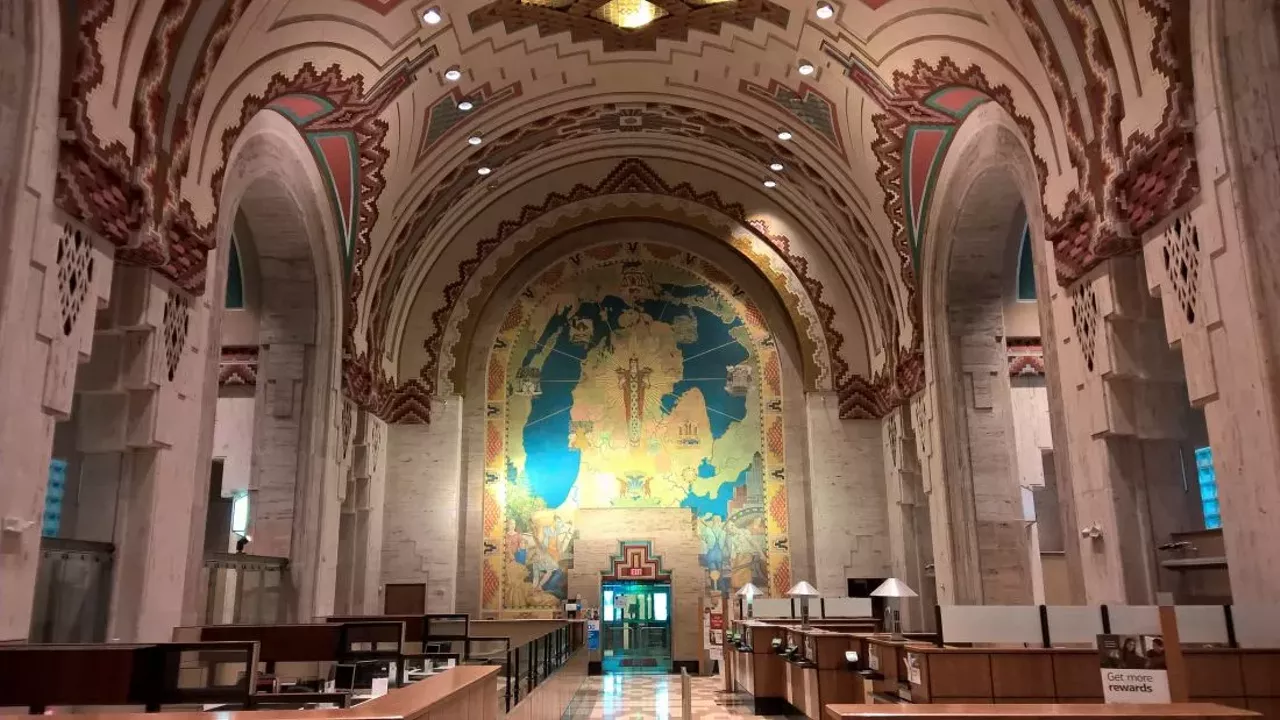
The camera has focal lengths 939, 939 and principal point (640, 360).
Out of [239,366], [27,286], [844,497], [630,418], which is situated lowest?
[844,497]

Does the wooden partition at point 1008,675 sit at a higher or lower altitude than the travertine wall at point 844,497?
lower

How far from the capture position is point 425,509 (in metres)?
15.6

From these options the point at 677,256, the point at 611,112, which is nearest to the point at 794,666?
the point at 611,112

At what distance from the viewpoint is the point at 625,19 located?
474 inches

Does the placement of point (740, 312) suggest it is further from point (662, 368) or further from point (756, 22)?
point (756, 22)

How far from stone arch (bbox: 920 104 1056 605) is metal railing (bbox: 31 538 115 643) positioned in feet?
30.0

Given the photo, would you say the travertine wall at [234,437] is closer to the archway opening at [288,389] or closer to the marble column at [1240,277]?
the archway opening at [288,389]

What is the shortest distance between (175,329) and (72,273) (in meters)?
1.60

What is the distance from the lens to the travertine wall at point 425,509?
1541 cm

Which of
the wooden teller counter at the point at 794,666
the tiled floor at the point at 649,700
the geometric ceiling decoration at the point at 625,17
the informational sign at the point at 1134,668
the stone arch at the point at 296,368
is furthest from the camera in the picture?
the geometric ceiling decoration at the point at 625,17

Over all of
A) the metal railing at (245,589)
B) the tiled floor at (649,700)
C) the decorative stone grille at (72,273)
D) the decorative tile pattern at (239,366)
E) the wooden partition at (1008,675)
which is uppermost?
the decorative tile pattern at (239,366)

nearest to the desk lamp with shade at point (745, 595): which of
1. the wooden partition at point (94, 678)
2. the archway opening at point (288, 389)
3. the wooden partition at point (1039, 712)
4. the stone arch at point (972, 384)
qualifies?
the stone arch at point (972, 384)

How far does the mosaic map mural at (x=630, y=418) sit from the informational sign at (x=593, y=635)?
0.73m

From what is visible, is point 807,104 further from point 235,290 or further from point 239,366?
point 239,366
